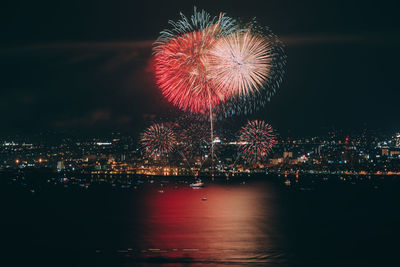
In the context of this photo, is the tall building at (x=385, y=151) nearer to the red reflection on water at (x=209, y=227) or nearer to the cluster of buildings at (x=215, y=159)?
the cluster of buildings at (x=215, y=159)

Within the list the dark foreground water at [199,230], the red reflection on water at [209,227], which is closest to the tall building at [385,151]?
the dark foreground water at [199,230]

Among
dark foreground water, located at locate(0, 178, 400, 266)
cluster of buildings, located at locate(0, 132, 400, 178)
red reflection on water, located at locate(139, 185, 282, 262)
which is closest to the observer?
dark foreground water, located at locate(0, 178, 400, 266)

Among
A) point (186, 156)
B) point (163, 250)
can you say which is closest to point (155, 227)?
point (163, 250)

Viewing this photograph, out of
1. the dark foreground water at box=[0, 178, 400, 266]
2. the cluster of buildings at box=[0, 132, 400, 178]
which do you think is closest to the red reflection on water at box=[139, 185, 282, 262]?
the dark foreground water at box=[0, 178, 400, 266]

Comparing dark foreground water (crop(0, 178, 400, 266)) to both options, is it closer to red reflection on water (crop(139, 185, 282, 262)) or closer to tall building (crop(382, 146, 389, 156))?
red reflection on water (crop(139, 185, 282, 262))

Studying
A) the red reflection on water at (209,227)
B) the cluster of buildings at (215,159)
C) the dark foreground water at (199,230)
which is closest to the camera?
the dark foreground water at (199,230)

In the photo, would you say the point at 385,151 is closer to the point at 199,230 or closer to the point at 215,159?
the point at 215,159

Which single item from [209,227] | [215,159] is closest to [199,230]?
[209,227]
